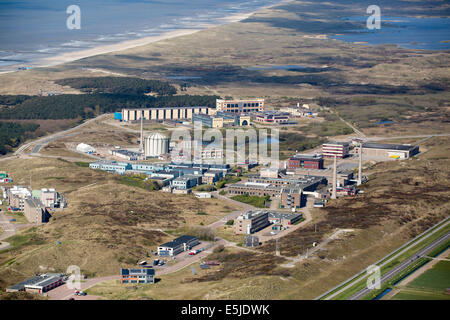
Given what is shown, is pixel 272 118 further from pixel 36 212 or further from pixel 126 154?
pixel 36 212

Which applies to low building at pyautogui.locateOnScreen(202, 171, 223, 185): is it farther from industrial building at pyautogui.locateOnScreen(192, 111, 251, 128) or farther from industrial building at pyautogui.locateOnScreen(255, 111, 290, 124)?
industrial building at pyautogui.locateOnScreen(255, 111, 290, 124)

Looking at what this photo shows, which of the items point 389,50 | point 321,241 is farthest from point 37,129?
point 389,50

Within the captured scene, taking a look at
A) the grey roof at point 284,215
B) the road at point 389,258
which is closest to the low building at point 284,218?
the grey roof at point 284,215

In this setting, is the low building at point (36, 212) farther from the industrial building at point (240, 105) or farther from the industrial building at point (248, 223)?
the industrial building at point (240, 105)

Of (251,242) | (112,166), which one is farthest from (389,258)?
(112,166)

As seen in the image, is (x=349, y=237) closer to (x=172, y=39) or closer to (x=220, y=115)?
(x=220, y=115)
